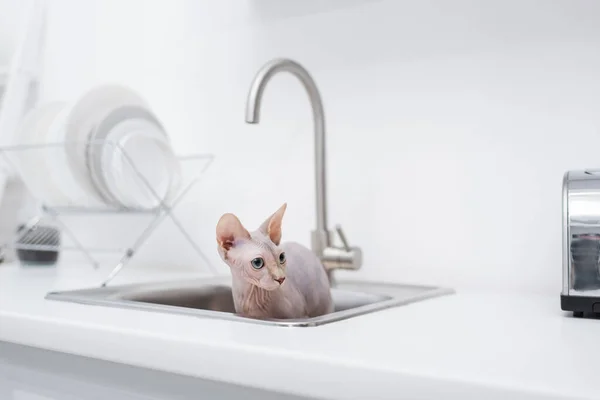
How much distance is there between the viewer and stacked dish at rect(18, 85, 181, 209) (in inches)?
57.1

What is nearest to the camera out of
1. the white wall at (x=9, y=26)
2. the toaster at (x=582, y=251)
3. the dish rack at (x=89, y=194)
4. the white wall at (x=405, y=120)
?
the toaster at (x=582, y=251)

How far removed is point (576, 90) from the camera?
108 centimetres

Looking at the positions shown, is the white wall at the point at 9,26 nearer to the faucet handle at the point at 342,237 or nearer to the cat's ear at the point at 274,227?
the faucet handle at the point at 342,237

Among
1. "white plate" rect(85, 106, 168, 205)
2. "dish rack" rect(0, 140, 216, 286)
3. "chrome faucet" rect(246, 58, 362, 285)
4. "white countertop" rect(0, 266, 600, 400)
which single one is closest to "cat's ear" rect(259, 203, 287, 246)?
"white countertop" rect(0, 266, 600, 400)

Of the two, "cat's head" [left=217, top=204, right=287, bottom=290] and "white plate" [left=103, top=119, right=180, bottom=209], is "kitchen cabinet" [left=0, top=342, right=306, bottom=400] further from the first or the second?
"white plate" [left=103, top=119, right=180, bottom=209]

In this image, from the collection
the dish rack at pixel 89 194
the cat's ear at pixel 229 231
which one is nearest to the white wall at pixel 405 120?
the dish rack at pixel 89 194

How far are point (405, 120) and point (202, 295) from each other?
481 mm

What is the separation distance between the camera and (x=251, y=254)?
0.84 meters

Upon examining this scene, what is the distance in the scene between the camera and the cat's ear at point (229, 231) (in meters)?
0.86

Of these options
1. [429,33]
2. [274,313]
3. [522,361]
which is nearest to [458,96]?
[429,33]

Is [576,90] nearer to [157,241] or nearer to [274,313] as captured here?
[274,313]

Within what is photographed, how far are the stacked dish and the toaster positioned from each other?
0.83 meters

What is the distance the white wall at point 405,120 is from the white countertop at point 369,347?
0.21m

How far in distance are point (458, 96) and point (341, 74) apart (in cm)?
25
